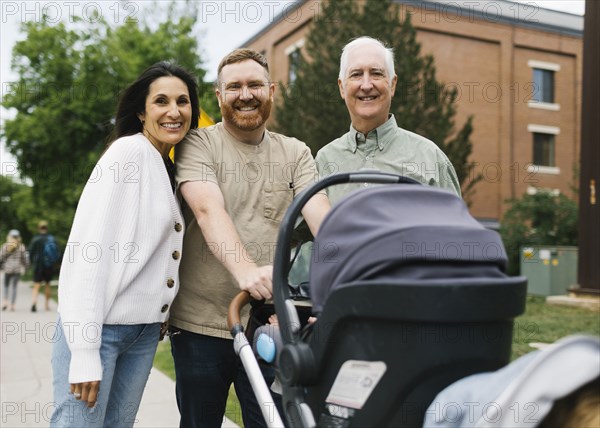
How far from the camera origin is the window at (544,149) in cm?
2742

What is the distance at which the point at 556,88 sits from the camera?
1096 inches

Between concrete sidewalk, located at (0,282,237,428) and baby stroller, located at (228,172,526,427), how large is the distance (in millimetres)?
3447

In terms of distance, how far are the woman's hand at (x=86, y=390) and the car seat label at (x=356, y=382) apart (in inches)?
34.3

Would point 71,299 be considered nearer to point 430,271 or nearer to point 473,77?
point 430,271

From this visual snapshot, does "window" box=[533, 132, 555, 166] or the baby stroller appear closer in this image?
the baby stroller

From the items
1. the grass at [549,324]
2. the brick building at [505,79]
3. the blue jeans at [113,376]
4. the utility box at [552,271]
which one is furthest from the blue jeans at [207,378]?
the brick building at [505,79]

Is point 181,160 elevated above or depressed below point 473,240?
above

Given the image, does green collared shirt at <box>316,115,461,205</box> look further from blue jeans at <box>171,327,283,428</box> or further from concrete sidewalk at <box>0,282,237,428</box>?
concrete sidewalk at <box>0,282,237,428</box>

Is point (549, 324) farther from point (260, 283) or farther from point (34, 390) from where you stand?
point (260, 283)

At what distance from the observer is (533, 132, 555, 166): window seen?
27.4 meters

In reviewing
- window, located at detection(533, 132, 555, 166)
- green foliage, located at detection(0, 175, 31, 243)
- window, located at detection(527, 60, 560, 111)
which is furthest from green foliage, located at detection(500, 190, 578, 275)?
green foliage, located at detection(0, 175, 31, 243)

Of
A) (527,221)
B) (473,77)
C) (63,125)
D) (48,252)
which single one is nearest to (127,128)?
(48,252)

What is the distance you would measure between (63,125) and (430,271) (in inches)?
891

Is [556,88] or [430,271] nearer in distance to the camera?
[430,271]
